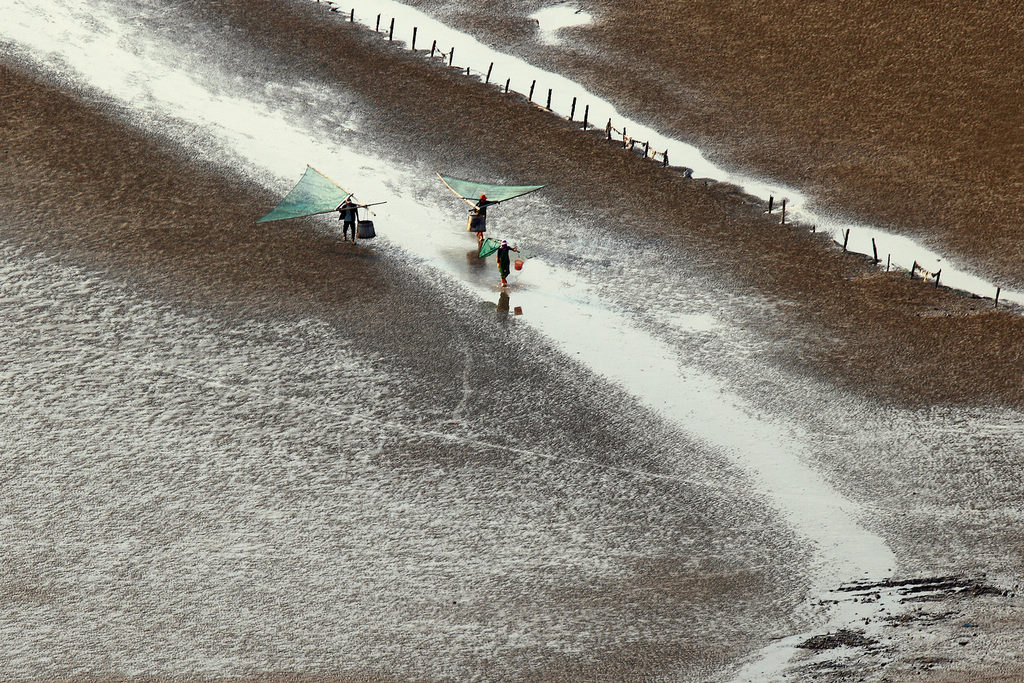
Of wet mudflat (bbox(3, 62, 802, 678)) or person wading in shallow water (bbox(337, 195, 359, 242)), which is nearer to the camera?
wet mudflat (bbox(3, 62, 802, 678))

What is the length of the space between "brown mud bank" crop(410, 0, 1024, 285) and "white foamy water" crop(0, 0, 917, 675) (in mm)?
9186

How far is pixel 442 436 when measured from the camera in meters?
28.6

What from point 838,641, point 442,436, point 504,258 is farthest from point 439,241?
point 838,641

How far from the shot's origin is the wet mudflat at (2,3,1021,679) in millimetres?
22891

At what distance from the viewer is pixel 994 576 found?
23.8 meters

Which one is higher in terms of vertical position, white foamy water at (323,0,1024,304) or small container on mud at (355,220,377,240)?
white foamy water at (323,0,1024,304)

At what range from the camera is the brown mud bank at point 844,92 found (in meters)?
39.2

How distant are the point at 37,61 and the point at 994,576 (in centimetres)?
4068

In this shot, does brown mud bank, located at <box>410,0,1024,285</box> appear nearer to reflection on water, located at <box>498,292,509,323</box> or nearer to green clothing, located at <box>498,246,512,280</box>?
green clothing, located at <box>498,246,512,280</box>

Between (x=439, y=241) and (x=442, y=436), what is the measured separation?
35.3ft

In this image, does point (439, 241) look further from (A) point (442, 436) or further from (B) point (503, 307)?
(A) point (442, 436)

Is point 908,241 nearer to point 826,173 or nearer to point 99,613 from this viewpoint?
point 826,173

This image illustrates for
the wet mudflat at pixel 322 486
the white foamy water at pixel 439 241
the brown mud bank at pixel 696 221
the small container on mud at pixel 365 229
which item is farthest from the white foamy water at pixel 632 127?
the wet mudflat at pixel 322 486

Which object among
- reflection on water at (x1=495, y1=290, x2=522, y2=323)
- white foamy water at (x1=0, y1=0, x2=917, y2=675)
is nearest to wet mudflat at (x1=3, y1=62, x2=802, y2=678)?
reflection on water at (x1=495, y1=290, x2=522, y2=323)
